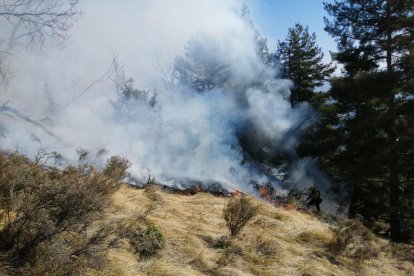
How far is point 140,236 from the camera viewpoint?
15.9 ft

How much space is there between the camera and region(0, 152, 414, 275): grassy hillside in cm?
330

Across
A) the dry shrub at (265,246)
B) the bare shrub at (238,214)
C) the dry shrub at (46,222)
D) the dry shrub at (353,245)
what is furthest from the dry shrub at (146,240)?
the dry shrub at (353,245)

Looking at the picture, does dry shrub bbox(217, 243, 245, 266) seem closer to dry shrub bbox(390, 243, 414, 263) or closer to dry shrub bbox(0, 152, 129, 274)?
dry shrub bbox(0, 152, 129, 274)

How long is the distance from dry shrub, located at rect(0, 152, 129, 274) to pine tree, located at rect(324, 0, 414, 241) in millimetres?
10390

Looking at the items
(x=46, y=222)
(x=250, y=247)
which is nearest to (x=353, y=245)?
(x=250, y=247)

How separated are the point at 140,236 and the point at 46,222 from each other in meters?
1.73

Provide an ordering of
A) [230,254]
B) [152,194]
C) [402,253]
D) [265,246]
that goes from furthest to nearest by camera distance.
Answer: [402,253] → [152,194] → [265,246] → [230,254]

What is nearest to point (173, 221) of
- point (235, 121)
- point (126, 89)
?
point (126, 89)

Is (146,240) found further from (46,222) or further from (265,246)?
(265,246)

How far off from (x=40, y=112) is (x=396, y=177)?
35.6 ft

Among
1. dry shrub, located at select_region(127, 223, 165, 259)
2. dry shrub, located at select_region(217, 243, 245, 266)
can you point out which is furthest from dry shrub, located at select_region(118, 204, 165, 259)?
dry shrub, located at select_region(217, 243, 245, 266)

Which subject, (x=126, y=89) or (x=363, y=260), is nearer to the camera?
(x=363, y=260)

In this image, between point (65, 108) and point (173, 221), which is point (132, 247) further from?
point (65, 108)

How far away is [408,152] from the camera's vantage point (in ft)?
39.4
